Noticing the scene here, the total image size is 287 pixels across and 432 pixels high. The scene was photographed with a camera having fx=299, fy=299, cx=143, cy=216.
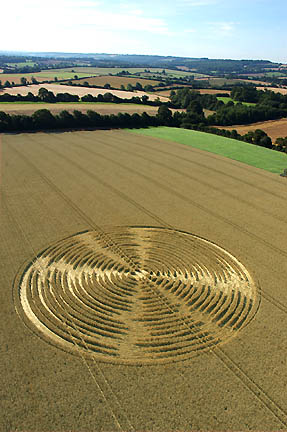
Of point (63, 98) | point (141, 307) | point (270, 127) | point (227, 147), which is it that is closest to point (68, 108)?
point (63, 98)

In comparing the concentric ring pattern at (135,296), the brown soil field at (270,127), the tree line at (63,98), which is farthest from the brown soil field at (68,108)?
the concentric ring pattern at (135,296)

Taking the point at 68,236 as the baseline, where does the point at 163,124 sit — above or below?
above

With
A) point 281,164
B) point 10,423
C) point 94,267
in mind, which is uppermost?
point 281,164

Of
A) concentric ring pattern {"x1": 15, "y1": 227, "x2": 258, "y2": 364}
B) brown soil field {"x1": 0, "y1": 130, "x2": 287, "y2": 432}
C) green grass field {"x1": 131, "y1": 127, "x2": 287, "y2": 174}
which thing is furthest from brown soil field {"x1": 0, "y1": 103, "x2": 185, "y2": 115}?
concentric ring pattern {"x1": 15, "y1": 227, "x2": 258, "y2": 364}

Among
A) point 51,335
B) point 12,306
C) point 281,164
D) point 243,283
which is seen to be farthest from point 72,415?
point 281,164

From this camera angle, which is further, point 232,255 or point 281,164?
point 281,164

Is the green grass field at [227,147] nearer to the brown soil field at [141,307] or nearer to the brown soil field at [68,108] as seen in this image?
the brown soil field at [141,307]

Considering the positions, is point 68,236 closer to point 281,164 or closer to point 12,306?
point 12,306

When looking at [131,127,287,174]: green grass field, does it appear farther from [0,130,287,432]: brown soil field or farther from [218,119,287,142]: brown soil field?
[0,130,287,432]: brown soil field
